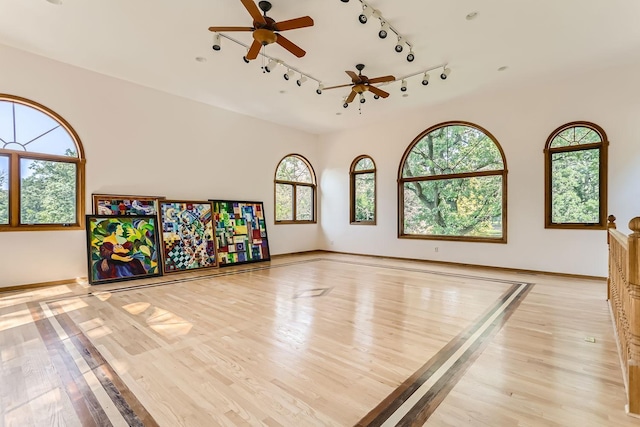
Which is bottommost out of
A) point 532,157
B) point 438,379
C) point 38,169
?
point 438,379

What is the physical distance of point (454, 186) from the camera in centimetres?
700

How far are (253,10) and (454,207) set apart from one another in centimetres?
569

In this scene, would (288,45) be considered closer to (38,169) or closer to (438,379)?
(438,379)

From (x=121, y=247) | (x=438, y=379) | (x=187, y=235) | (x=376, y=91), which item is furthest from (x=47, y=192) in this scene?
(x=438, y=379)

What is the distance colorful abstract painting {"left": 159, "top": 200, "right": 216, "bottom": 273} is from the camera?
5.96 m

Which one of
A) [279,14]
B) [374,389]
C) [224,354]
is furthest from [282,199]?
[374,389]

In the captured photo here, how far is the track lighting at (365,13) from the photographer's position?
3.44 meters

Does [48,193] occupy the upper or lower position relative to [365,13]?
lower

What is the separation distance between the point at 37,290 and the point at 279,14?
17.4 feet

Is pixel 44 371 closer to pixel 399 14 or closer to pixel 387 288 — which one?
pixel 387 288

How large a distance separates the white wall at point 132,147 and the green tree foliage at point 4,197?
0.25m

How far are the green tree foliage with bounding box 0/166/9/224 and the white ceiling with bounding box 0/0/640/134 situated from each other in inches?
76.2

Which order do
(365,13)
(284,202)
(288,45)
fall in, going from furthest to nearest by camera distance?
1. (284,202)
2. (288,45)
3. (365,13)

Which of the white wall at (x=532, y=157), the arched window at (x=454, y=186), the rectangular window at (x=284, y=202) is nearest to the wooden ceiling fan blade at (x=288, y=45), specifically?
the white wall at (x=532, y=157)
